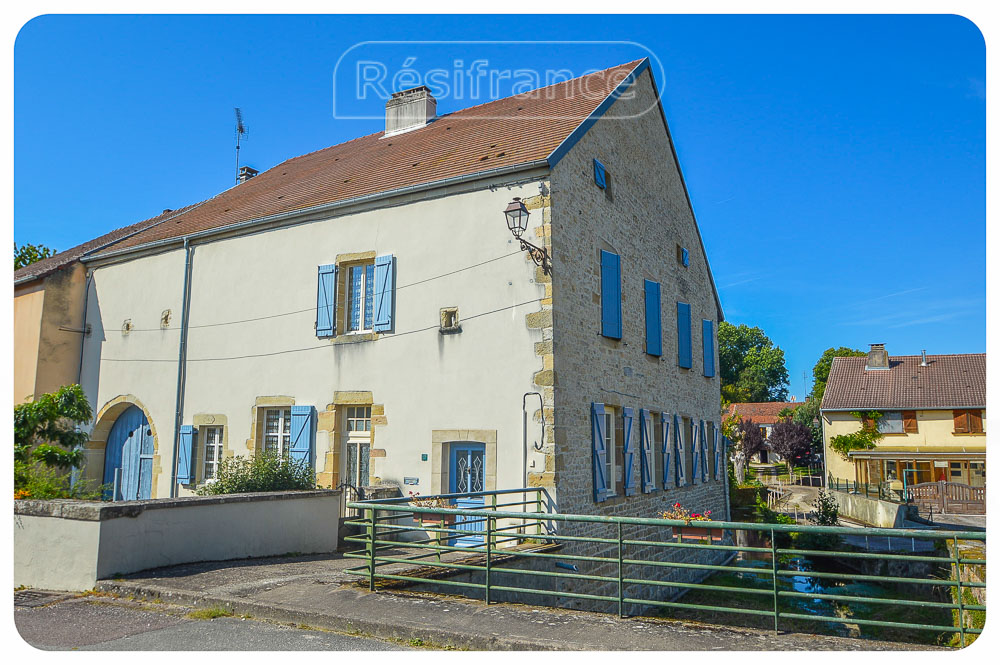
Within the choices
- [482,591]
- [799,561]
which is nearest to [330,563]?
[482,591]

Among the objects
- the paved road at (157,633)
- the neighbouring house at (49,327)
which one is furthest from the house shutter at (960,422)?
the paved road at (157,633)

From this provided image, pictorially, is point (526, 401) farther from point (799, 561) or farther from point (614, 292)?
point (799, 561)

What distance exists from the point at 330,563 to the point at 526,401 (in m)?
3.11

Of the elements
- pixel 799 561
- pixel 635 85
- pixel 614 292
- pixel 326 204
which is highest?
pixel 635 85

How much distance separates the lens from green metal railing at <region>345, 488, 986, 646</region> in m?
4.80

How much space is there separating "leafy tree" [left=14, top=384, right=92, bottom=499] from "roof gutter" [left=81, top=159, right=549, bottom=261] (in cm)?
453

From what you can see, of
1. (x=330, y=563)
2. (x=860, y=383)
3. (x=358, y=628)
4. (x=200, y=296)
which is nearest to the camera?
(x=358, y=628)

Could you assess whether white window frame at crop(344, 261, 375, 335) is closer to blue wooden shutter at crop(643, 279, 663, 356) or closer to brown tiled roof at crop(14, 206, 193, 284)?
blue wooden shutter at crop(643, 279, 663, 356)

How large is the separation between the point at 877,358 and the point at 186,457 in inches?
1196

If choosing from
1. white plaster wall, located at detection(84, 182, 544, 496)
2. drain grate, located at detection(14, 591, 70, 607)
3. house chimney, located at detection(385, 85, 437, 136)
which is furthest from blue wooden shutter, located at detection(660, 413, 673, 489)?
drain grate, located at detection(14, 591, 70, 607)

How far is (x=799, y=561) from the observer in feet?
61.8

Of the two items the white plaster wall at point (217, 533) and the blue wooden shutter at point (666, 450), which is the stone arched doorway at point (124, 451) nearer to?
the white plaster wall at point (217, 533)

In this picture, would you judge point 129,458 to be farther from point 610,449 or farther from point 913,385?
point 913,385

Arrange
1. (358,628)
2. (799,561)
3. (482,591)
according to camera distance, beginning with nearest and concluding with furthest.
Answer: (358,628), (482,591), (799,561)
